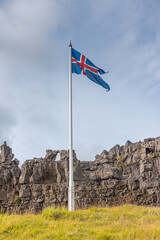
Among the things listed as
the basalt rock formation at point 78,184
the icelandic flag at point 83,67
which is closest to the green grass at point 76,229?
the icelandic flag at point 83,67

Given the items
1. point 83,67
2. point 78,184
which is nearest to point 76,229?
point 83,67

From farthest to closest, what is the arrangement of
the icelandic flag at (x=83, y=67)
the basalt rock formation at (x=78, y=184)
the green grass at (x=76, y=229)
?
the basalt rock formation at (x=78, y=184) → the icelandic flag at (x=83, y=67) → the green grass at (x=76, y=229)

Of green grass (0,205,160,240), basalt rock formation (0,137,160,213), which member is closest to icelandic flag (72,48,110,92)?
green grass (0,205,160,240)

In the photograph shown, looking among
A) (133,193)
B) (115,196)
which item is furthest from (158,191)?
(115,196)

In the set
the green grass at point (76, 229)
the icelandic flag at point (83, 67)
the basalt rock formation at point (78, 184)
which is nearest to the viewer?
the green grass at point (76, 229)

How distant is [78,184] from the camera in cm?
3441

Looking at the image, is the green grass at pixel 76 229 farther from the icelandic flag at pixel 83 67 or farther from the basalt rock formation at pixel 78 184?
the basalt rock formation at pixel 78 184

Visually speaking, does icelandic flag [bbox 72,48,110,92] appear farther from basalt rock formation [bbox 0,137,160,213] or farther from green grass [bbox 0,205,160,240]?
basalt rock formation [bbox 0,137,160,213]

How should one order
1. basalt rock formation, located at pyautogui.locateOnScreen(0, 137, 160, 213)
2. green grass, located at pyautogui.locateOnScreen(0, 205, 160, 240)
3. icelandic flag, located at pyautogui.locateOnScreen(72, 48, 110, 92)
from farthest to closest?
1. basalt rock formation, located at pyautogui.locateOnScreen(0, 137, 160, 213)
2. icelandic flag, located at pyautogui.locateOnScreen(72, 48, 110, 92)
3. green grass, located at pyautogui.locateOnScreen(0, 205, 160, 240)

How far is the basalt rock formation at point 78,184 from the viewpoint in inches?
1258

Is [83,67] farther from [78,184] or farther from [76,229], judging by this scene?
[78,184]

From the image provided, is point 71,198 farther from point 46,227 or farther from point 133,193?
point 133,193

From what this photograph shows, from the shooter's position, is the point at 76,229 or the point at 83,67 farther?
the point at 83,67

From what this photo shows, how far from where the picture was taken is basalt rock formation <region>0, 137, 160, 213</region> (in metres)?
31.9
